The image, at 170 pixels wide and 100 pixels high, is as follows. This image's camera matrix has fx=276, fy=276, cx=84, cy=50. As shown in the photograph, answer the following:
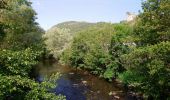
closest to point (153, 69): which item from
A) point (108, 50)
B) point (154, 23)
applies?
point (154, 23)

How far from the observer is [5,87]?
1179 centimetres

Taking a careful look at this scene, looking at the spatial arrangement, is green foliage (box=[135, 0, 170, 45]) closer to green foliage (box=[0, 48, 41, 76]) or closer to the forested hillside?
the forested hillside

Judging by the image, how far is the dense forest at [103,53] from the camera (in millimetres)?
12984

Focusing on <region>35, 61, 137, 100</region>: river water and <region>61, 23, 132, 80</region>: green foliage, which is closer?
<region>35, 61, 137, 100</region>: river water

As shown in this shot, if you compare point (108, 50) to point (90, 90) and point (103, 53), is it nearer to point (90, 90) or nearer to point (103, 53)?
point (103, 53)

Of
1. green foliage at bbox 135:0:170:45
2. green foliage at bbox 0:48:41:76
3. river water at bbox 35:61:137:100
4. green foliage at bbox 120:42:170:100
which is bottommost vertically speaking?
river water at bbox 35:61:137:100

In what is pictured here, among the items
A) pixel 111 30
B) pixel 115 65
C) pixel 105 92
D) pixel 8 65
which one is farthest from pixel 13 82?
pixel 111 30

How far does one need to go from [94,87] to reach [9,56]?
44.6 meters

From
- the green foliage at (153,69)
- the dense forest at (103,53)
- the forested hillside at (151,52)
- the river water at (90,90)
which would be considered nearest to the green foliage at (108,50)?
the dense forest at (103,53)

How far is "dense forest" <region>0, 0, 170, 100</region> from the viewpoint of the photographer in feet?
42.6

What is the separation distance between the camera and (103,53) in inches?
2603

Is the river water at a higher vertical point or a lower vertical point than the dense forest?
lower

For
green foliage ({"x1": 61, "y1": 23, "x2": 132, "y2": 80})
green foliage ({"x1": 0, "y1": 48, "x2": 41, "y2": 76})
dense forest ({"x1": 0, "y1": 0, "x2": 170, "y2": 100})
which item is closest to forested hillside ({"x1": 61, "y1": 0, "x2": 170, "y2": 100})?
dense forest ({"x1": 0, "y1": 0, "x2": 170, "y2": 100})

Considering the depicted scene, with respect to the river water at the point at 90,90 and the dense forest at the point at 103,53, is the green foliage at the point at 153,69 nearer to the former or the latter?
the dense forest at the point at 103,53
